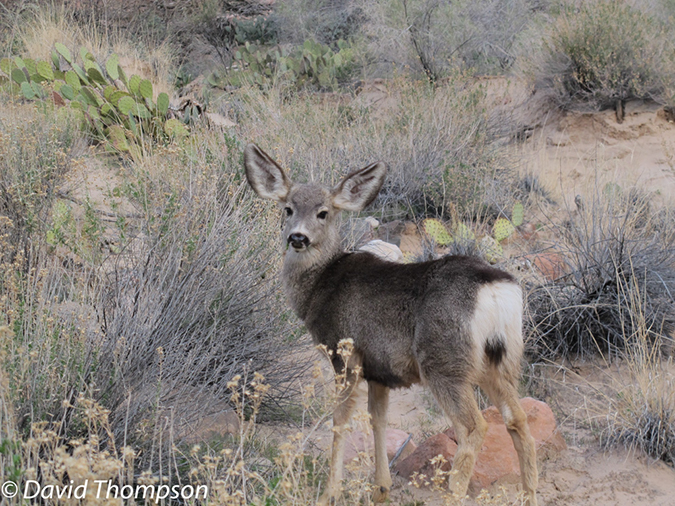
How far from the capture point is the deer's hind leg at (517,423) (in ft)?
13.1

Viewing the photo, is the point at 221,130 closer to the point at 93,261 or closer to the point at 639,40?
the point at 93,261

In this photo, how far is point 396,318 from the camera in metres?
4.07

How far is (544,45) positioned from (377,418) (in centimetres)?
890

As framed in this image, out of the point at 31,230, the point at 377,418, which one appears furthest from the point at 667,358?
the point at 31,230

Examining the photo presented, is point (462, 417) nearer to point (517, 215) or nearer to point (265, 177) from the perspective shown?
point (265, 177)

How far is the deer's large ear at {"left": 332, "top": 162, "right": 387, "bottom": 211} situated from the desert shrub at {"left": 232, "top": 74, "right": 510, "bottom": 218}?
7.89 ft

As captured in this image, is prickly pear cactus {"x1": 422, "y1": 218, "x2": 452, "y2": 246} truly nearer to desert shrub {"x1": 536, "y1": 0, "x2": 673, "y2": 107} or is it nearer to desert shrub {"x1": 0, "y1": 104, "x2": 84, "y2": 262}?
desert shrub {"x1": 0, "y1": 104, "x2": 84, "y2": 262}

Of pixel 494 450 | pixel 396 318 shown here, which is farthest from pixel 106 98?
pixel 494 450

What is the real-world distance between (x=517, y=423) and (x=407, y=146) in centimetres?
549

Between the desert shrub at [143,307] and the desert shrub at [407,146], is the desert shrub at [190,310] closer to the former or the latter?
the desert shrub at [143,307]

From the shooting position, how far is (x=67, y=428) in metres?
3.54

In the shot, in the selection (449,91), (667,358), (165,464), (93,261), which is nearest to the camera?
Result: (165,464)

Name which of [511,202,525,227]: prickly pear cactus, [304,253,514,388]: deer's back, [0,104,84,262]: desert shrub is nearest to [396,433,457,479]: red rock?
[304,253,514,388]: deer's back

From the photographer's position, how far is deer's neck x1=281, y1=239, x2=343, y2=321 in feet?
15.1
